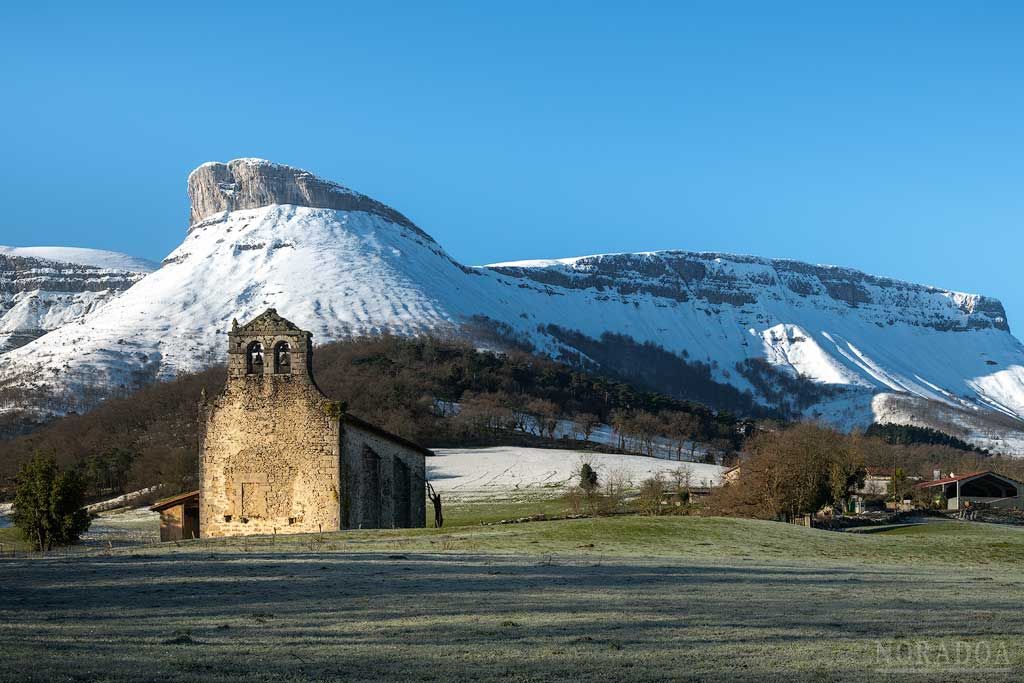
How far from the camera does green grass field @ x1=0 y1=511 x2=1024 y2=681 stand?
656 inches

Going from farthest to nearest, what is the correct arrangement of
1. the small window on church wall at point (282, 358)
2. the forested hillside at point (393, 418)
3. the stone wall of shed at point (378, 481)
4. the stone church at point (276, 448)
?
the forested hillside at point (393, 418) → the small window on church wall at point (282, 358) → the stone wall of shed at point (378, 481) → the stone church at point (276, 448)

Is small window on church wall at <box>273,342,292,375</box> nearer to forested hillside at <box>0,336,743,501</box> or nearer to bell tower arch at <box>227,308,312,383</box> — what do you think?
bell tower arch at <box>227,308,312,383</box>

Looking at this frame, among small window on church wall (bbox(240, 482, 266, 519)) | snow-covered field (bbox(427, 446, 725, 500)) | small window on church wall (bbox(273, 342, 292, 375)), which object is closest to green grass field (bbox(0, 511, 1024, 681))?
small window on church wall (bbox(240, 482, 266, 519))

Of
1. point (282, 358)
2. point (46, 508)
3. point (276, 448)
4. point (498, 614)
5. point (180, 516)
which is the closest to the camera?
point (498, 614)

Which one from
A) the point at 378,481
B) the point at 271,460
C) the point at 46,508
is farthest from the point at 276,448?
the point at 46,508

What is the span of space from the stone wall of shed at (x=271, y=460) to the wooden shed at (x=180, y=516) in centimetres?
453

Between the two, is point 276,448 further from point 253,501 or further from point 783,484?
point 783,484

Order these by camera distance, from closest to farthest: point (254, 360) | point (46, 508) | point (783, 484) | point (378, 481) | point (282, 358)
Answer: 1. point (46, 508)
2. point (282, 358)
3. point (254, 360)
4. point (378, 481)
5. point (783, 484)

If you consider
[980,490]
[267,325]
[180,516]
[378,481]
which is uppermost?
[267,325]

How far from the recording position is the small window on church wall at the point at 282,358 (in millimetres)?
47406

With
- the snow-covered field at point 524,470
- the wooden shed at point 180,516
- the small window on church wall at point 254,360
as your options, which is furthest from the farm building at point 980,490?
the small window on church wall at point 254,360

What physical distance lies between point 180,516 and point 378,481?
9.07 m

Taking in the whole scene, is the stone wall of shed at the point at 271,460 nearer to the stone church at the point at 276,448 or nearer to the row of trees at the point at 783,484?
the stone church at the point at 276,448

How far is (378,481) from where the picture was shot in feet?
164
